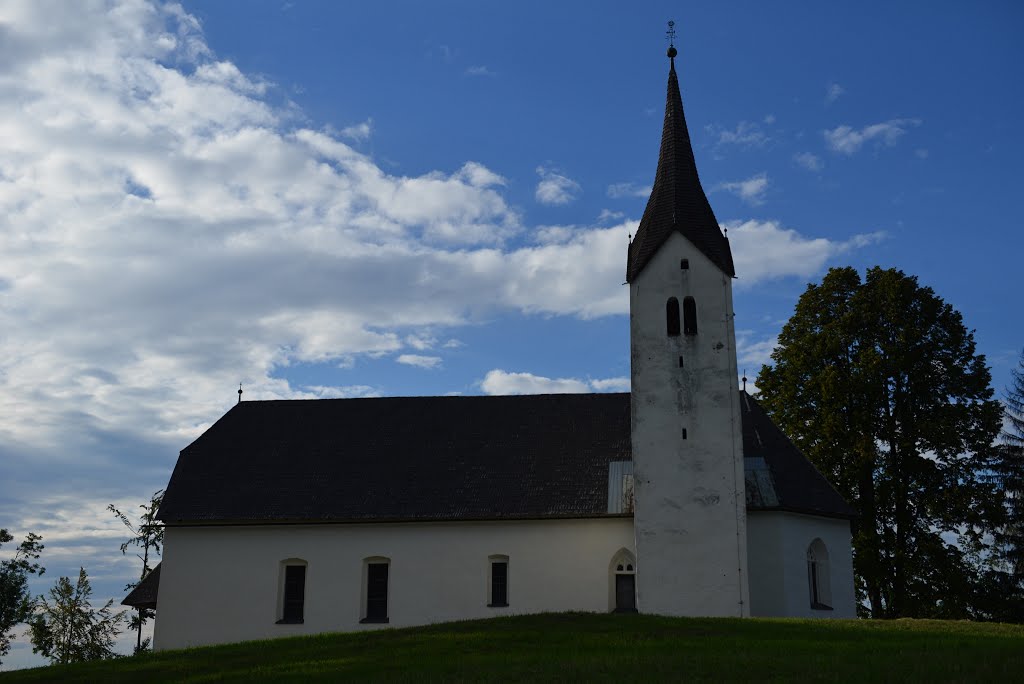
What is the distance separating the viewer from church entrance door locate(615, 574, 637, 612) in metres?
32.0

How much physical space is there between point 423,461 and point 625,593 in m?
8.93

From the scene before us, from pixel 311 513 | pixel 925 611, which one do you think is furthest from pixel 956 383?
pixel 311 513

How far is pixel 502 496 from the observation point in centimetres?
3391

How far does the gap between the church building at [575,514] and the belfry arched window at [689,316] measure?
0.16 ft

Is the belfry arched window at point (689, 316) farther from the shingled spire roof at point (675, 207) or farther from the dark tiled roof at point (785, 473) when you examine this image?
the dark tiled roof at point (785, 473)

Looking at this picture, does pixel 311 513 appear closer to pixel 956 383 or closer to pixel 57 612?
pixel 57 612

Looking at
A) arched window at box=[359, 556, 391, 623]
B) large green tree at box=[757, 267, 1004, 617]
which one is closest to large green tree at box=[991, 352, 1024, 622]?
large green tree at box=[757, 267, 1004, 617]

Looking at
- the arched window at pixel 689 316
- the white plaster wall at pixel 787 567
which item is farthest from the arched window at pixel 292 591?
the arched window at pixel 689 316

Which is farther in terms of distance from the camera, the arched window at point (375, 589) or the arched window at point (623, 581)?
the arched window at point (375, 589)

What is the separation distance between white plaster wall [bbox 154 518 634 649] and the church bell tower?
2187mm

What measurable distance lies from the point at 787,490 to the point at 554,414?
374 inches

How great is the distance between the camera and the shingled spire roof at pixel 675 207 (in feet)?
111

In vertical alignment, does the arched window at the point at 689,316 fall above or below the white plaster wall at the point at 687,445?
above

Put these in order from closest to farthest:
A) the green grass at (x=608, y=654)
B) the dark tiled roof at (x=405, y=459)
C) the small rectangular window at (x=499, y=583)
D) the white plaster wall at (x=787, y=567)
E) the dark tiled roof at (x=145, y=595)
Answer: the green grass at (x=608, y=654) → the white plaster wall at (x=787, y=567) → the small rectangular window at (x=499, y=583) → the dark tiled roof at (x=405, y=459) → the dark tiled roof at (x=145, y=595)
